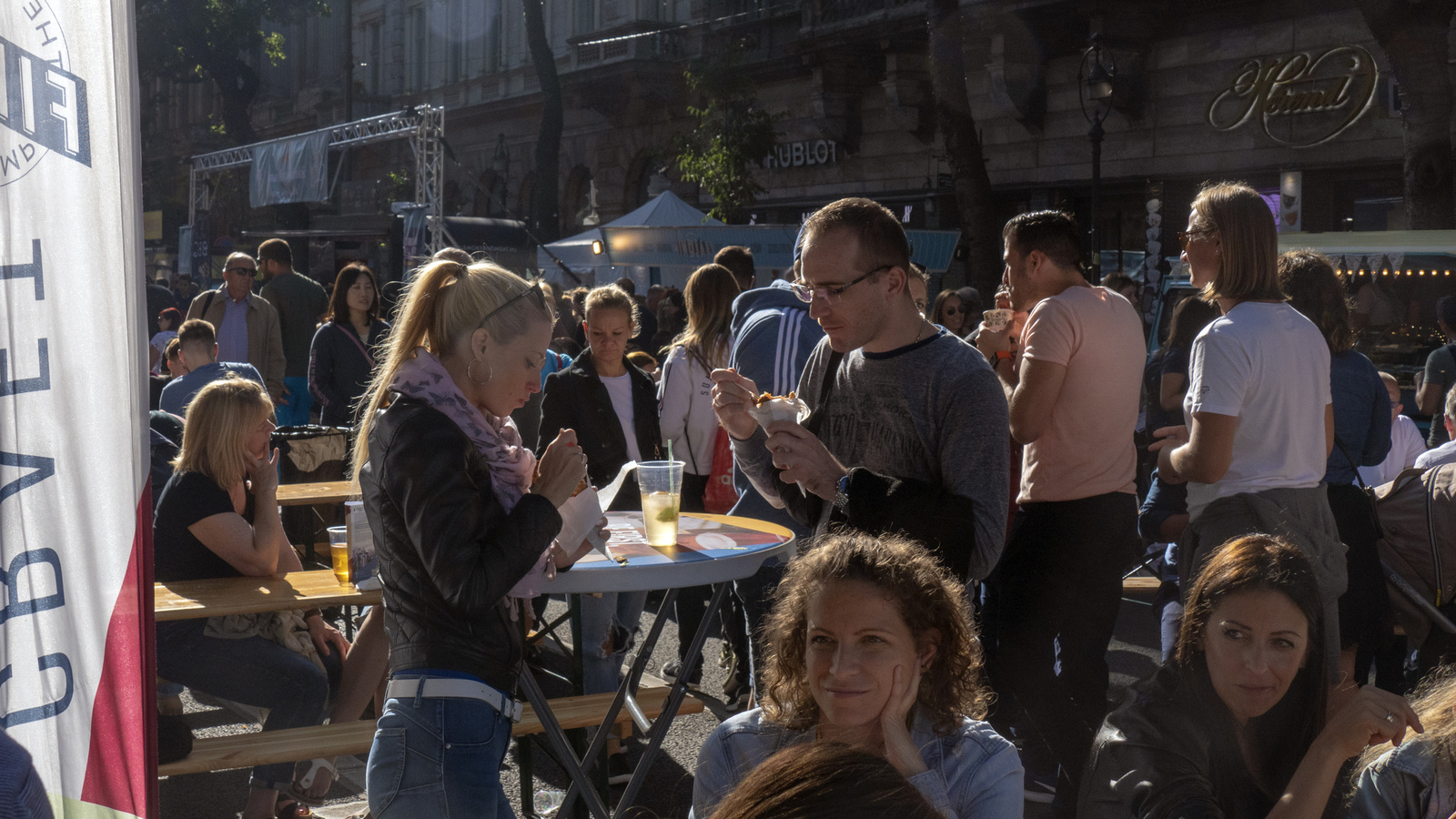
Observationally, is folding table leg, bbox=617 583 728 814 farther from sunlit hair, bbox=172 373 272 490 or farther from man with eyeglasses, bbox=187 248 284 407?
man with eyeglasses, bbox=187 248 284 407

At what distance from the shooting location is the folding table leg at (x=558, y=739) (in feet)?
9.73

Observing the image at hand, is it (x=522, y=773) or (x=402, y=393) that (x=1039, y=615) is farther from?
(x=402, y=393)

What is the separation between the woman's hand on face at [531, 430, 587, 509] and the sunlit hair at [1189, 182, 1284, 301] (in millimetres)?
2024

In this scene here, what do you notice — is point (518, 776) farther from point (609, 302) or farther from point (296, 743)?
point (609, 302)

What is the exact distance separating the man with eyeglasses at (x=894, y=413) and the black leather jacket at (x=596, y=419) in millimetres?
2711

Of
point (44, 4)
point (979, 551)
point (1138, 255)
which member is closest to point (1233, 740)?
point (979, 551)

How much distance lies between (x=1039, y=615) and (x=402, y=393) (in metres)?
2.17

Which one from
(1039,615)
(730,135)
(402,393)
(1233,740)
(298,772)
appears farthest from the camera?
(730,135)

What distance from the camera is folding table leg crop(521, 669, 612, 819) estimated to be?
9.73 ft

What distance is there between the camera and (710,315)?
5641 millimetres

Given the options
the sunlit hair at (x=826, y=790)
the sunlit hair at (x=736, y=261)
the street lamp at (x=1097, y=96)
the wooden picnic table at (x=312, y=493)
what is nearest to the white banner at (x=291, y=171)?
the street lamp at (x=1097, y=96)

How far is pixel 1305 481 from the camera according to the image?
11.5 feet

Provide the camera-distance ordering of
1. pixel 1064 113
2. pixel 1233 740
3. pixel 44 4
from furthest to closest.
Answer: pixel 1064 113 < pixel 1233 740 < pixel 44 4

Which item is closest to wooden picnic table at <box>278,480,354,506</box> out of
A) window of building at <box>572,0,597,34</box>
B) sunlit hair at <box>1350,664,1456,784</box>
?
sunlit hair at <box>1350,664,1456,784</box>
